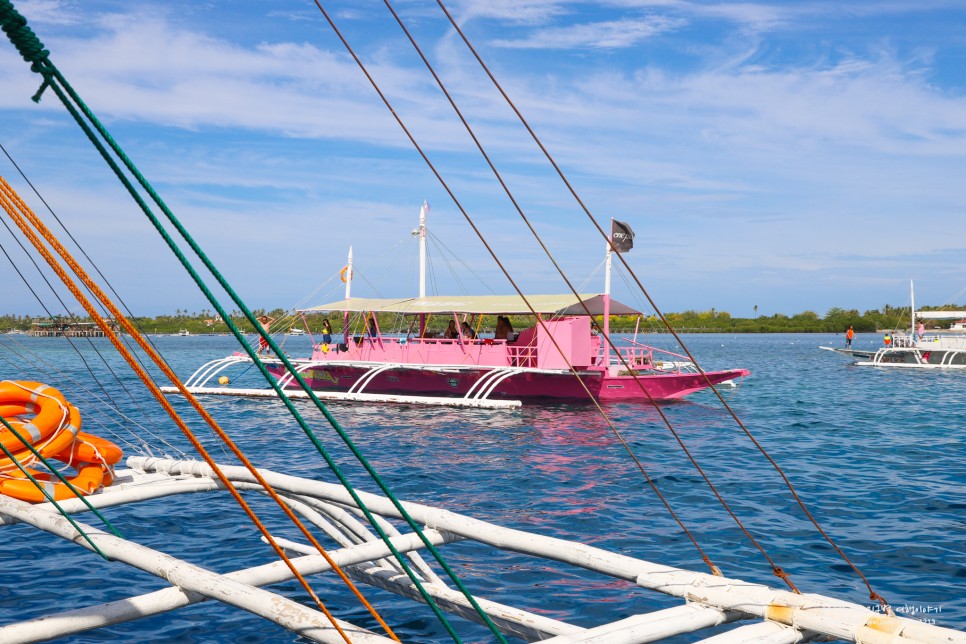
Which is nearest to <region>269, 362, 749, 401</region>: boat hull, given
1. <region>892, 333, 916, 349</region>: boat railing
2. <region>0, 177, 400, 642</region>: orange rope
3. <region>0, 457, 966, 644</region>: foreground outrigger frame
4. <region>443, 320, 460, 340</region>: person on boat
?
<region>443, 320, 460, 340</region>: person on boat

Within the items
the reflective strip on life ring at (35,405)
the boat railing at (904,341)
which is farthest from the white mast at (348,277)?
the boat railing at (904,341)

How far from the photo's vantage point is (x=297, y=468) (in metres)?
17.2

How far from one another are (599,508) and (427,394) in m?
Result: 19.2

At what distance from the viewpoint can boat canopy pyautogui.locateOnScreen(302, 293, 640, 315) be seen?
29.1m

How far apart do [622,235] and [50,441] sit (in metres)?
23.2

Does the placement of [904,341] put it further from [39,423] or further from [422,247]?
[39,423]

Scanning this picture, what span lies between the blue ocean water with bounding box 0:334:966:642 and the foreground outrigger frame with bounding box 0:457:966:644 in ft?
4.49

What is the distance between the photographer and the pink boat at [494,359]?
2905cm

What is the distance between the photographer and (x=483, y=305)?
30453 millimetres

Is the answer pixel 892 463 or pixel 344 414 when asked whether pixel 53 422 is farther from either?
pixel 344 414

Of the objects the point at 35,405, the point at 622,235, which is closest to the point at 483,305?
the point at 622,235

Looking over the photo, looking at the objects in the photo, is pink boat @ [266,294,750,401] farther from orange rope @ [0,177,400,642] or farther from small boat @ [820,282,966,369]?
small boat @ [820,282,966,369]

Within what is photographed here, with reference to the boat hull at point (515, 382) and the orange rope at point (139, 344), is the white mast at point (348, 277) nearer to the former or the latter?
the boat hull at point (515, 382)

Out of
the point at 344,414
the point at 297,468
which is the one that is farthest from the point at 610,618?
the point at 344,414
